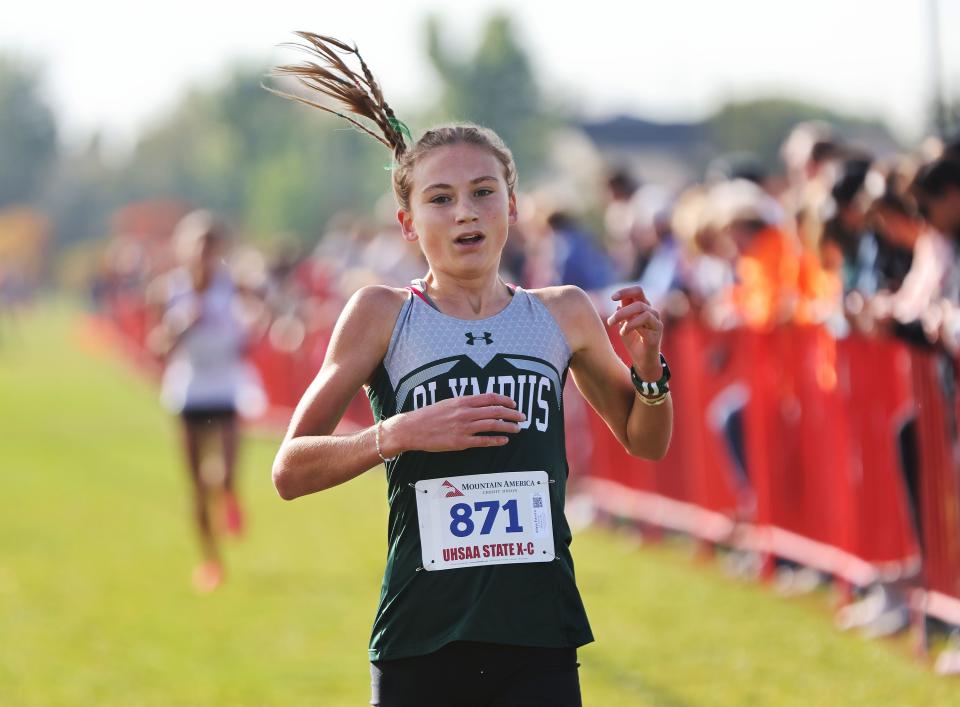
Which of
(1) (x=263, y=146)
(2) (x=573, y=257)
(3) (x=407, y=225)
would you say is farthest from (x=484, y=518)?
(1) (x=263, y=146)

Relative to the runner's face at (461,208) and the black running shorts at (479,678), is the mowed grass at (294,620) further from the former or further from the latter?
the runner's face at (461,208)

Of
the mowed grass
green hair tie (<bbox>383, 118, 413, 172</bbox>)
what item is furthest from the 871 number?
the mowed grass

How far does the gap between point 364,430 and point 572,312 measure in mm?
657

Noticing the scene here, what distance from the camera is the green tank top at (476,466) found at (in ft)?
12.5

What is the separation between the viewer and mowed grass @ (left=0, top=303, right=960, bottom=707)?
7293mm

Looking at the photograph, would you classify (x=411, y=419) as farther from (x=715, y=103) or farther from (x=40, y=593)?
(x=715, y=103)

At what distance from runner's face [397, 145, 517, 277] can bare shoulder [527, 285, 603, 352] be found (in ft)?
0.58

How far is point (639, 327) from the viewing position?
153 inches

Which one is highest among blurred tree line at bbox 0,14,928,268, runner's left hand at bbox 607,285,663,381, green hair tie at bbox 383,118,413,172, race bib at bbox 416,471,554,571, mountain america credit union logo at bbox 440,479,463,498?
blurred tree line at bbox 0,14,928,268

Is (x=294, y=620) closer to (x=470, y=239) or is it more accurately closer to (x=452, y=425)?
(x=470, y=239)

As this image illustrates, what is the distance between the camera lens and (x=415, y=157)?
4.07 m

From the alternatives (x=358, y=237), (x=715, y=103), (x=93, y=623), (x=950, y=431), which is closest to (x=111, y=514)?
(x=93, y=623)

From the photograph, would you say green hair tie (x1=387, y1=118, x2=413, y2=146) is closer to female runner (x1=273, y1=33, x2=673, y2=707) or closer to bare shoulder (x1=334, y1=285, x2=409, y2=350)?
female runner (x1=273, y1=33, x2=673, y2=707)

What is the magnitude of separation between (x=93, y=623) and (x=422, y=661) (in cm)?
595
